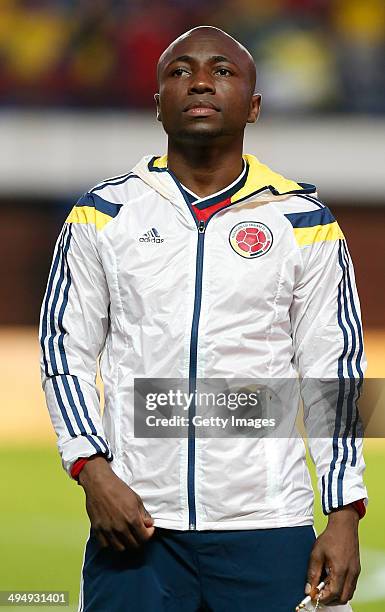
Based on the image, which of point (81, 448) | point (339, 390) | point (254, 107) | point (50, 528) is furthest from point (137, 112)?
point (81, 448)

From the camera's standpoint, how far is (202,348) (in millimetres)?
2221

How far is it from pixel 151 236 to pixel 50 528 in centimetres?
267

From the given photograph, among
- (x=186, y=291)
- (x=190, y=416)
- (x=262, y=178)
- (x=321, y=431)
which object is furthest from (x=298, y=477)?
(x=262, y=178)

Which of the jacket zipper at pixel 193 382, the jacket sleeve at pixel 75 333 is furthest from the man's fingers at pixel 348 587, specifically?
the jacket sleeve at pixel 75 333

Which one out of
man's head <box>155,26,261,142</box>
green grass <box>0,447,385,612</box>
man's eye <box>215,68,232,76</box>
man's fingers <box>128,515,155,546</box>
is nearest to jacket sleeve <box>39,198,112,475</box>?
man's fingers <box>128,515,155,546</box>

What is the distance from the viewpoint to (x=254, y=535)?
2199mm

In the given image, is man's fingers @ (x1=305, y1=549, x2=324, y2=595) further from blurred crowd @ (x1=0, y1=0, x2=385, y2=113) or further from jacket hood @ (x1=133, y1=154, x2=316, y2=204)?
blurred crowd @ (x1=0, y1=0, x2=385, y2=113)

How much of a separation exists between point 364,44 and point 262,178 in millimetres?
10222

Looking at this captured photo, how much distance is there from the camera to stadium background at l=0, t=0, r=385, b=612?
11.1 meters

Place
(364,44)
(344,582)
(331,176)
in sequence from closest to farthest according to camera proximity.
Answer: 1. (344,582)
2. (331,176)
3. (364,44)

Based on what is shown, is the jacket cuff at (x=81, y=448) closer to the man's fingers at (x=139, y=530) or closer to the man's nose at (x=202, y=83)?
the man's fingers at (x=139, y=530)

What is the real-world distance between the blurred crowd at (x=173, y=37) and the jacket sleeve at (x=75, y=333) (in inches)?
377

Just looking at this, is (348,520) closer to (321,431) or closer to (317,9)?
(321,431)

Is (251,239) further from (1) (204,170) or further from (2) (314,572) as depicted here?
(2) (314,572)
